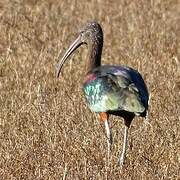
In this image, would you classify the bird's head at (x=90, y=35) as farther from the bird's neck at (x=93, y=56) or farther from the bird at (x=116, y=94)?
the bird at (x=116, y=94)

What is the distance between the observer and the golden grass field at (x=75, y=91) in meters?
6.40

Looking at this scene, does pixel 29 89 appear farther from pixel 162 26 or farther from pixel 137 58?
pixel 162 26

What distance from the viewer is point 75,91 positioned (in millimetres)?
8500

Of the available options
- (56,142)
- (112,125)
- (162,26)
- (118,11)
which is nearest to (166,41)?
(162,26)

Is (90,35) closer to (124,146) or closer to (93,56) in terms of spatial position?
(93,56)

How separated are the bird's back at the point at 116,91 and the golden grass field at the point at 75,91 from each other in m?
0.35

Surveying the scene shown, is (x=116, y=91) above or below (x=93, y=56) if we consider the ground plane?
below

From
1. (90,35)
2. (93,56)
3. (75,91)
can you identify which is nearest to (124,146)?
(93,56)

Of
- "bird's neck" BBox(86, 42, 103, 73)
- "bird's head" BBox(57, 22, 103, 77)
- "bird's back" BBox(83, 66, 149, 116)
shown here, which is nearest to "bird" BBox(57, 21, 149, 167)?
"bird's back" BBox(83, 66, 149, 116)

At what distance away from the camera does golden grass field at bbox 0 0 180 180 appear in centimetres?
640

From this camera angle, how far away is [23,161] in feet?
21.0

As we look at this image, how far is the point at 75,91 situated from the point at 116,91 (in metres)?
2.15

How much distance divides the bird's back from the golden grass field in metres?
0.35

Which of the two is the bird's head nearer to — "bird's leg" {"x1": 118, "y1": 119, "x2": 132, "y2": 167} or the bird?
the bird
